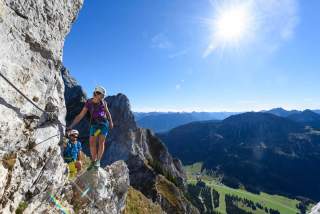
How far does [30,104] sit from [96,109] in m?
3.79

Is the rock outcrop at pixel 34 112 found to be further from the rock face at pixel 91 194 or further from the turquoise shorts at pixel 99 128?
the turquoise shorts at pixel 99 128

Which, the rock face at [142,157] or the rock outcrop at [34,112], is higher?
the rock outcrop at [34,112]

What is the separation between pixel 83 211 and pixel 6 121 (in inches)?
309

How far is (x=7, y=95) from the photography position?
10531mm

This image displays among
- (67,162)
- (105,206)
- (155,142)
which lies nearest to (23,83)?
(67,162)

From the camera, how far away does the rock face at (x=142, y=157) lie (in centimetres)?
8381

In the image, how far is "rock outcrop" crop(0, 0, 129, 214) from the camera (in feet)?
34.5

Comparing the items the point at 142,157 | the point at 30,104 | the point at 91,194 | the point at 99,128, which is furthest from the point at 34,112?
the point at 142,157

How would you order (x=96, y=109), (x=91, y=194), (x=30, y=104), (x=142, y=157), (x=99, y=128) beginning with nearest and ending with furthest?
(x=30, y=104) < (x=96, y=109) < (x=99, y=128) < (x=91, y=194) < (x=142, y=157)

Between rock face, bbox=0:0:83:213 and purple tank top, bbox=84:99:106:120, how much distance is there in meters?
Answer: 1.67

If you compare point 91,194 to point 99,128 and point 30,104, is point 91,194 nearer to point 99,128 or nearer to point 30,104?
point 99,128

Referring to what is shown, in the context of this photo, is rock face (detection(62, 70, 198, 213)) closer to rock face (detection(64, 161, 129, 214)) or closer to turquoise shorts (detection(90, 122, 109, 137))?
rock face (detection(64, 161, 129, 214))

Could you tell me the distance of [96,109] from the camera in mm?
15227

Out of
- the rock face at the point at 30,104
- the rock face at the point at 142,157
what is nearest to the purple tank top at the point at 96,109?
the rock face at the point at 30,104
